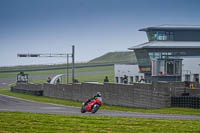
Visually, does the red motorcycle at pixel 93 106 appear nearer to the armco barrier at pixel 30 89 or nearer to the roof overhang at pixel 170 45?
the armco barrier at pixel 30 89

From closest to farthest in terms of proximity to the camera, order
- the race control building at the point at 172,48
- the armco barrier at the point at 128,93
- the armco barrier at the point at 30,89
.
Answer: the armco barrier at the point at 128,93 → the race control building at the point at 172,48 → the armco barrier at the point at 30,89

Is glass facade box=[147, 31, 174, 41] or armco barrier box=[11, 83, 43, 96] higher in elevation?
glass facade box=[147, 31, 174, 41]

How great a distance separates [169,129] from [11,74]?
121 meters

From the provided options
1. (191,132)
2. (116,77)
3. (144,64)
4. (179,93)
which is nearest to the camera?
(191,132)

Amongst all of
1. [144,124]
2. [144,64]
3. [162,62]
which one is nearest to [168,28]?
[144,64]

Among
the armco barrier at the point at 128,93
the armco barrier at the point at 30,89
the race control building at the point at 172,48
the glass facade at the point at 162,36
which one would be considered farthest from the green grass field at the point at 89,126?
the glass facade at the point at 162,36

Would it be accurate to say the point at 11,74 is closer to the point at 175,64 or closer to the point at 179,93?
the point at 175,64

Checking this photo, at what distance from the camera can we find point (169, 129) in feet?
56.1

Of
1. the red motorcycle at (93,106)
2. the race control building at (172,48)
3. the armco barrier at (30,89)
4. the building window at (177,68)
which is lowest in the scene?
the red motorcycle at (93,106)

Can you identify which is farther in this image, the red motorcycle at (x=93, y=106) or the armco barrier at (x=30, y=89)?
the armco barrier at (x=30, y=89)

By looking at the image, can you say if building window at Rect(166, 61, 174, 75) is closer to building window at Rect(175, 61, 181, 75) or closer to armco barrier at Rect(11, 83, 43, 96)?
building window at Rect(175, 61, 181, 75)

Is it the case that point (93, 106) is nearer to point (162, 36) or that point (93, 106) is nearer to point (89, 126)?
point (89, 126)

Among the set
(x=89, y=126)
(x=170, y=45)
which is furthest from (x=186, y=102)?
(x=170, y=45)

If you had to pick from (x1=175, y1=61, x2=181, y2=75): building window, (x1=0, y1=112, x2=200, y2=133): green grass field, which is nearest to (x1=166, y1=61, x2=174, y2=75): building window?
(x1=175, y1=61, x2=181, y2=75): building window
